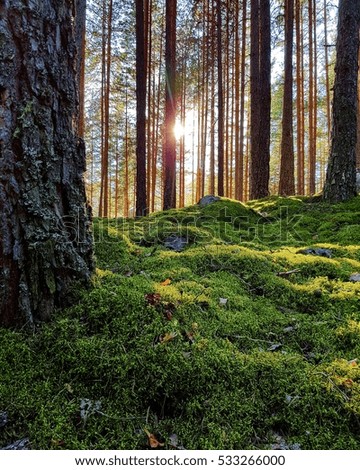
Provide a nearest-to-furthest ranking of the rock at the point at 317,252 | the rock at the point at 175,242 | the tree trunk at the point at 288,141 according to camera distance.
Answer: the rock at the point at 317,252
the rock at the point at 175,242
the tree trunk at the point at 288,141

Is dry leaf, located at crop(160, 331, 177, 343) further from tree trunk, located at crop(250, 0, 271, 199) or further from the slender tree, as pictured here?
the slender tree

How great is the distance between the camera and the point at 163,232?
3.62 meters

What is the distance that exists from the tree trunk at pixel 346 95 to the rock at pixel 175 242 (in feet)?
10.1

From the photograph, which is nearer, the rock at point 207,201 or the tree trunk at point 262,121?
the rock at point 207,201

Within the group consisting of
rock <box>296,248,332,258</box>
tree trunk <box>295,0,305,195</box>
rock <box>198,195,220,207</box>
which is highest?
tree trunk <box>295,0,305,195</box>

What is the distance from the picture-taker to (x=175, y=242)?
3396 millimetres

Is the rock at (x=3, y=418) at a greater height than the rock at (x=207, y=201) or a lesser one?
lesser

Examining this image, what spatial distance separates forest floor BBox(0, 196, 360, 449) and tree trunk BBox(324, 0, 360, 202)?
3.32m

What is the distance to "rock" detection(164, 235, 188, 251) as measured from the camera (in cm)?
327

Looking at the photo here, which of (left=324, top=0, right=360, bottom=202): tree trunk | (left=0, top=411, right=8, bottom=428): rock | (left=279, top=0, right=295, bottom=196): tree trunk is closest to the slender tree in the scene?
(left=279, top=0, right=295, bottom=196): tree trunk

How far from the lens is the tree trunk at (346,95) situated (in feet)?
15.9

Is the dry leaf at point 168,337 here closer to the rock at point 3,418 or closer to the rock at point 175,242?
the rock at point 3,418

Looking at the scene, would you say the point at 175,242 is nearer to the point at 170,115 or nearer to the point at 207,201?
the point at 207,201

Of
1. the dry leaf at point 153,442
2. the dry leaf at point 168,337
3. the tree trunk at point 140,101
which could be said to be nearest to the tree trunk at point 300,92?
the tree trunk at point 140,101
